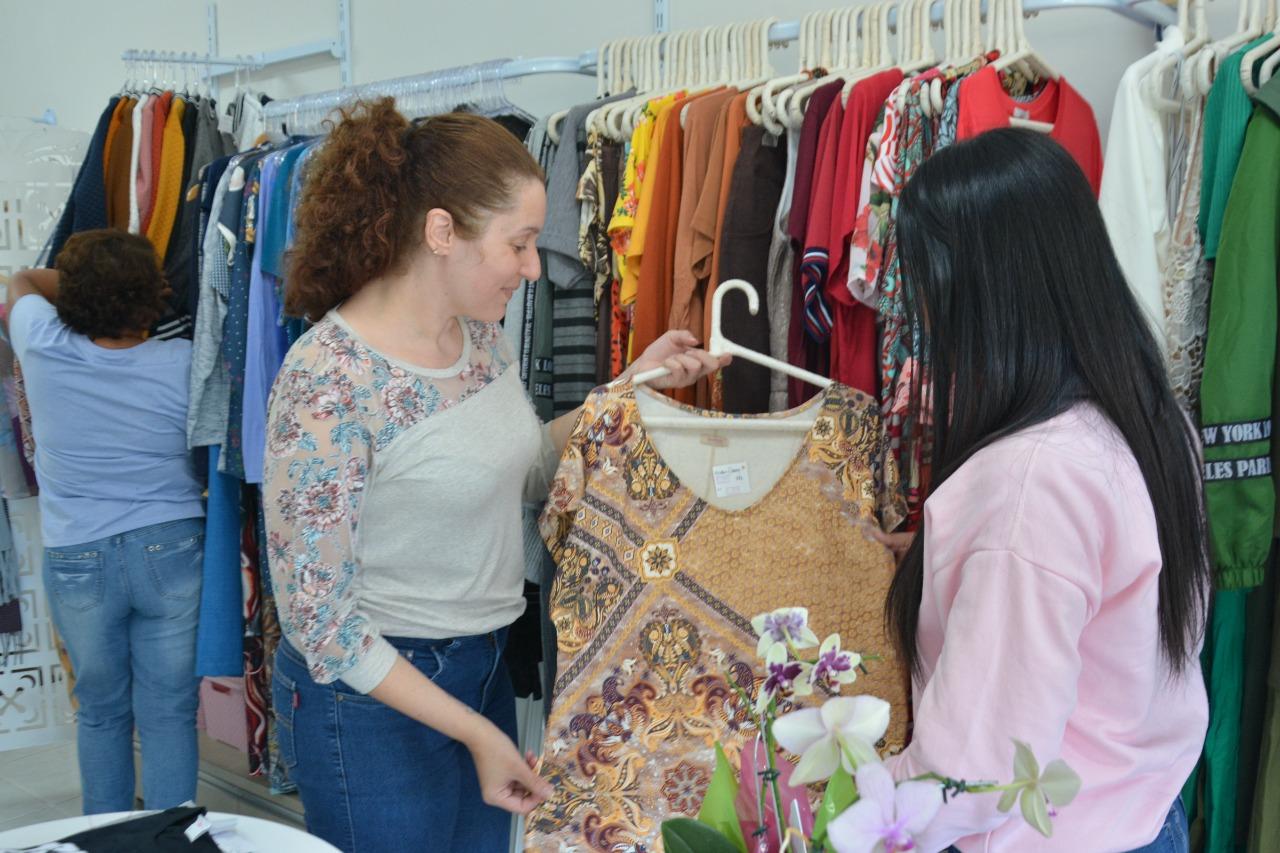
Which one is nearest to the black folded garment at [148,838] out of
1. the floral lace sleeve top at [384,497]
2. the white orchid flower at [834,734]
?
the floral lace sleeve top at [384,497]

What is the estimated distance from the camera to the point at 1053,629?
2.95 feet

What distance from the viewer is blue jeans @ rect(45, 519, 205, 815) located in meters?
2.56

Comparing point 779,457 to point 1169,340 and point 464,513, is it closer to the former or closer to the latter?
point 464,513

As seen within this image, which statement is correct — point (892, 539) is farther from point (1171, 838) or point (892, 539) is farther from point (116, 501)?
point (116, 501)

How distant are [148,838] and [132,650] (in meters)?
1.74

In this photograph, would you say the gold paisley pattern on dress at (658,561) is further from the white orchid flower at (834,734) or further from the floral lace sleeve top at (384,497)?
the white orchid flower at (834,734)

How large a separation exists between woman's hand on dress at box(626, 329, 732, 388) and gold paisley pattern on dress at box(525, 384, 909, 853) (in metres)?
0.10

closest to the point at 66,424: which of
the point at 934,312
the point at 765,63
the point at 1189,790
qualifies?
the point at 765,63

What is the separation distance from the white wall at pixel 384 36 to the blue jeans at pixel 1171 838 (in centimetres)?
142

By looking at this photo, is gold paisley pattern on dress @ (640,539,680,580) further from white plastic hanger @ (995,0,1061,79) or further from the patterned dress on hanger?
white plastic hanger @ (995,0,1061,79)

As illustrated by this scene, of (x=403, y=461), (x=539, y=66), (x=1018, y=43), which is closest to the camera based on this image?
(x=403, y=461)

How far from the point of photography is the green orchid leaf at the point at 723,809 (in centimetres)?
79

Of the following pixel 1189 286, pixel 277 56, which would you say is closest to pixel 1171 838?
pixel 1189 286

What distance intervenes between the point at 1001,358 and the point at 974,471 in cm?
11
